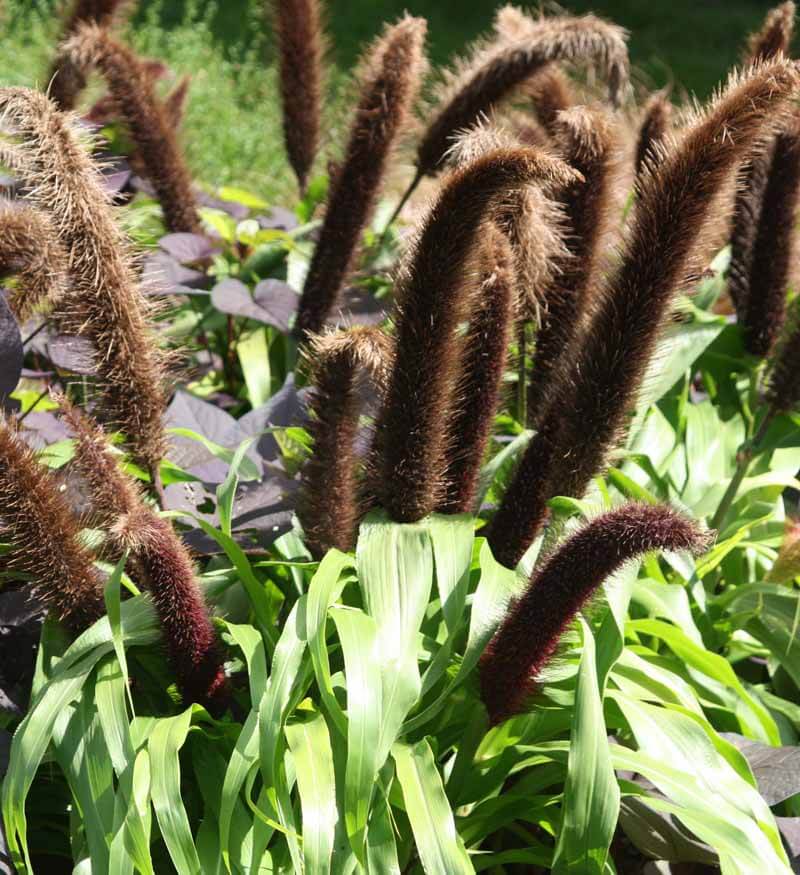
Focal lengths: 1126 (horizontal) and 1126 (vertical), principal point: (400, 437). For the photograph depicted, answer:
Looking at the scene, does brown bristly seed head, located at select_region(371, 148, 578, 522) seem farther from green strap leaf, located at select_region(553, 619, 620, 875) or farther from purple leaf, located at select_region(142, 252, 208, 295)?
purple leaf, located at select_region(142, 252, 208, 295)

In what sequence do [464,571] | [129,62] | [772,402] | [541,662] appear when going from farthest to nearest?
[129,62] → [772,402] → [464,571] → [541,662]

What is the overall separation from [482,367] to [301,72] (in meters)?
1.45

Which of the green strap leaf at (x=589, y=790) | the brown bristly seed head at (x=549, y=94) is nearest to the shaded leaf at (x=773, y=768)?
the green strap leaf at (x=589, y=790)

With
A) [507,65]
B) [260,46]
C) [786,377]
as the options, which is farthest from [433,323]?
[260,46]

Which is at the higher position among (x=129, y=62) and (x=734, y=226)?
(x=129, y=62)

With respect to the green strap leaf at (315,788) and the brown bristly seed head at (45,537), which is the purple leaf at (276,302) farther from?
the green strap leaf at (315,788)

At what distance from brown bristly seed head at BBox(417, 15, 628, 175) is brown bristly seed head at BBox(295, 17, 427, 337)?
0.14 metres

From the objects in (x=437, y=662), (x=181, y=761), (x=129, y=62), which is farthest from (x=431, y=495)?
(x=129, y=62)

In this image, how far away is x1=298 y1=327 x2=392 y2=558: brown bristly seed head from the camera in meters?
1.61

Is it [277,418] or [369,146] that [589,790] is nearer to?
[277,418]

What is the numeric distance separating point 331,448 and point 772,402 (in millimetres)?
1002

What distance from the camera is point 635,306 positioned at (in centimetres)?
167

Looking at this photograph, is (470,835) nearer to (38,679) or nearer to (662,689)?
(662,689)

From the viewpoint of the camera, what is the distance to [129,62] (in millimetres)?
2639
